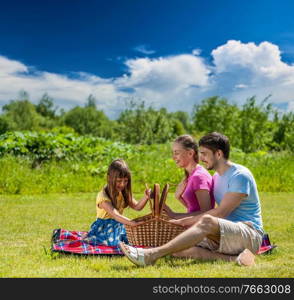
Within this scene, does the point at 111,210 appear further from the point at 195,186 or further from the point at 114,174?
the point at 195,186

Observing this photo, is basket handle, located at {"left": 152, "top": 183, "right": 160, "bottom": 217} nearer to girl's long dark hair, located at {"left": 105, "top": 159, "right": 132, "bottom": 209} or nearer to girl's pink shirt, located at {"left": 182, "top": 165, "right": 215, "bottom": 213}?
girl's pink shirt, located at {"left": 182, "top": 165, "right": 215, "bottom": 213}

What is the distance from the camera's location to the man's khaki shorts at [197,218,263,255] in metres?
4.09

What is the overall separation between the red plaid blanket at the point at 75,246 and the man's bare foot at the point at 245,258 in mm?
1204

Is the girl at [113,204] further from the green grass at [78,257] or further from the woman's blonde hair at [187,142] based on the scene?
the woman's blonde hair at [187,142]

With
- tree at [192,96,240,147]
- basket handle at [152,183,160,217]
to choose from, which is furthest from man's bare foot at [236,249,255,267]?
tree at [192,96,240,147]

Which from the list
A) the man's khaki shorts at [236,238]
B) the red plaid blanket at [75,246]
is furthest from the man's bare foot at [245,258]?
the red plaid blanket at [75,246]

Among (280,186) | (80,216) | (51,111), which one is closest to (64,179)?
(80,216)

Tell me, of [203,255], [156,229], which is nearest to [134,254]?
[156,229]

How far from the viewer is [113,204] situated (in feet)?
15.9

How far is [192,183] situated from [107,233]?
1.11 meters

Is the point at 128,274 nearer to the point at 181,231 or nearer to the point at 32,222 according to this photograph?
the point at 181,231

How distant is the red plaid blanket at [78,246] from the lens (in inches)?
180
